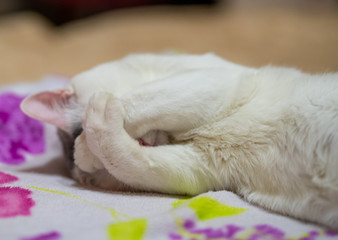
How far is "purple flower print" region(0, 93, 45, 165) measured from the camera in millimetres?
1402

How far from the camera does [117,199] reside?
39.3 inches

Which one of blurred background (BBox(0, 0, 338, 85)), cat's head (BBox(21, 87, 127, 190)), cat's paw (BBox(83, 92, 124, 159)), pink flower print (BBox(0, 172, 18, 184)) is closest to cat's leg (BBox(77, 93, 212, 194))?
cat's paw (BBox(83, 92, 124, 159))

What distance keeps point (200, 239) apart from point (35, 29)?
277 cm

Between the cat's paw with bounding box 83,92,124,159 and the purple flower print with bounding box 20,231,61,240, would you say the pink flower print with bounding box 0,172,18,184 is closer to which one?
the cat's paw with bounding box 83,92,124,159

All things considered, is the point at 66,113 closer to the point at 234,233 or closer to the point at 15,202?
the point at 15,202

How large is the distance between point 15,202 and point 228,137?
0.53m

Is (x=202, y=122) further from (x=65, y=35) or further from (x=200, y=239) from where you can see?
(x=65, y=35)

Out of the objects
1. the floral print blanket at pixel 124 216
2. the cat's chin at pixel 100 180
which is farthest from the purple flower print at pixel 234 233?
the cat's chin at pixel 100 180

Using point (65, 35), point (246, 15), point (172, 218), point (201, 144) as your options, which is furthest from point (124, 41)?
point (172, 218)

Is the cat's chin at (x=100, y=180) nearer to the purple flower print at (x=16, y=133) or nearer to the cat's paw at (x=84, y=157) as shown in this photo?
the cat's paw at (x=84, y=157)

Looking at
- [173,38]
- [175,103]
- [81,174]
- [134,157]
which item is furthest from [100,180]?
[173,38]

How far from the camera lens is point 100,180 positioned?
1.14 metres

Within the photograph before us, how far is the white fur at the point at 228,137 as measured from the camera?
923 mm

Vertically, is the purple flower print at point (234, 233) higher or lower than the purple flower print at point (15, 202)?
higher
